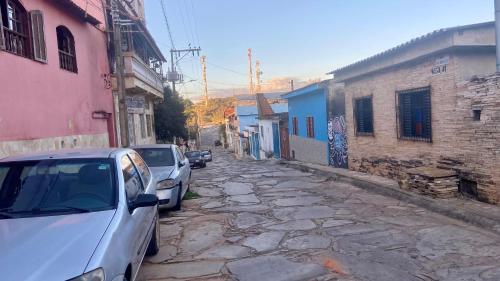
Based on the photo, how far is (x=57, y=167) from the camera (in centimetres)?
437

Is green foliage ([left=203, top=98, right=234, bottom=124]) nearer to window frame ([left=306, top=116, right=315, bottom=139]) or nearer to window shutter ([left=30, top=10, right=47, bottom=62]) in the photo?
window frame ([left=306, top=116, right=315, bottom=139])

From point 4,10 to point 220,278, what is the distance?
7.28m

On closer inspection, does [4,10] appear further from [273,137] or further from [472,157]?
[273,137]

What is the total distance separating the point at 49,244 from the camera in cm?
309

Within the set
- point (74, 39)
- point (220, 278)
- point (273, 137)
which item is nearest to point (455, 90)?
point (220, 278)

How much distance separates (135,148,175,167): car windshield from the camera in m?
9.70

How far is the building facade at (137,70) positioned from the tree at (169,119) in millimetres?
2883

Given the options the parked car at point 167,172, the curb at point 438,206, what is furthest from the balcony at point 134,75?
the curb at point 438,206

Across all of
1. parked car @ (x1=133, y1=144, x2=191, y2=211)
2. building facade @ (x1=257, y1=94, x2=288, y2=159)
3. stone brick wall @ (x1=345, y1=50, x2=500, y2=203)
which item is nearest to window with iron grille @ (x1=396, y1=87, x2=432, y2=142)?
stone brick wall @ (x1=345, y1=50, x2=500, y2=203)

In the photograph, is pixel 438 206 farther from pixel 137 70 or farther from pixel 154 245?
pixel 137 70

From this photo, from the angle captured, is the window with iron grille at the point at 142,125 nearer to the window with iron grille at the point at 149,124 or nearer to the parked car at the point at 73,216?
the window with iron grille at the point at 149,124

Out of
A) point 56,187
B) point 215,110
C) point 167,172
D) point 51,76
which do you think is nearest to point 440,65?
point 167,172

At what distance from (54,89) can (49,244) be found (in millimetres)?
8396

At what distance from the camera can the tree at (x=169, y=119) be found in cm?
2970
